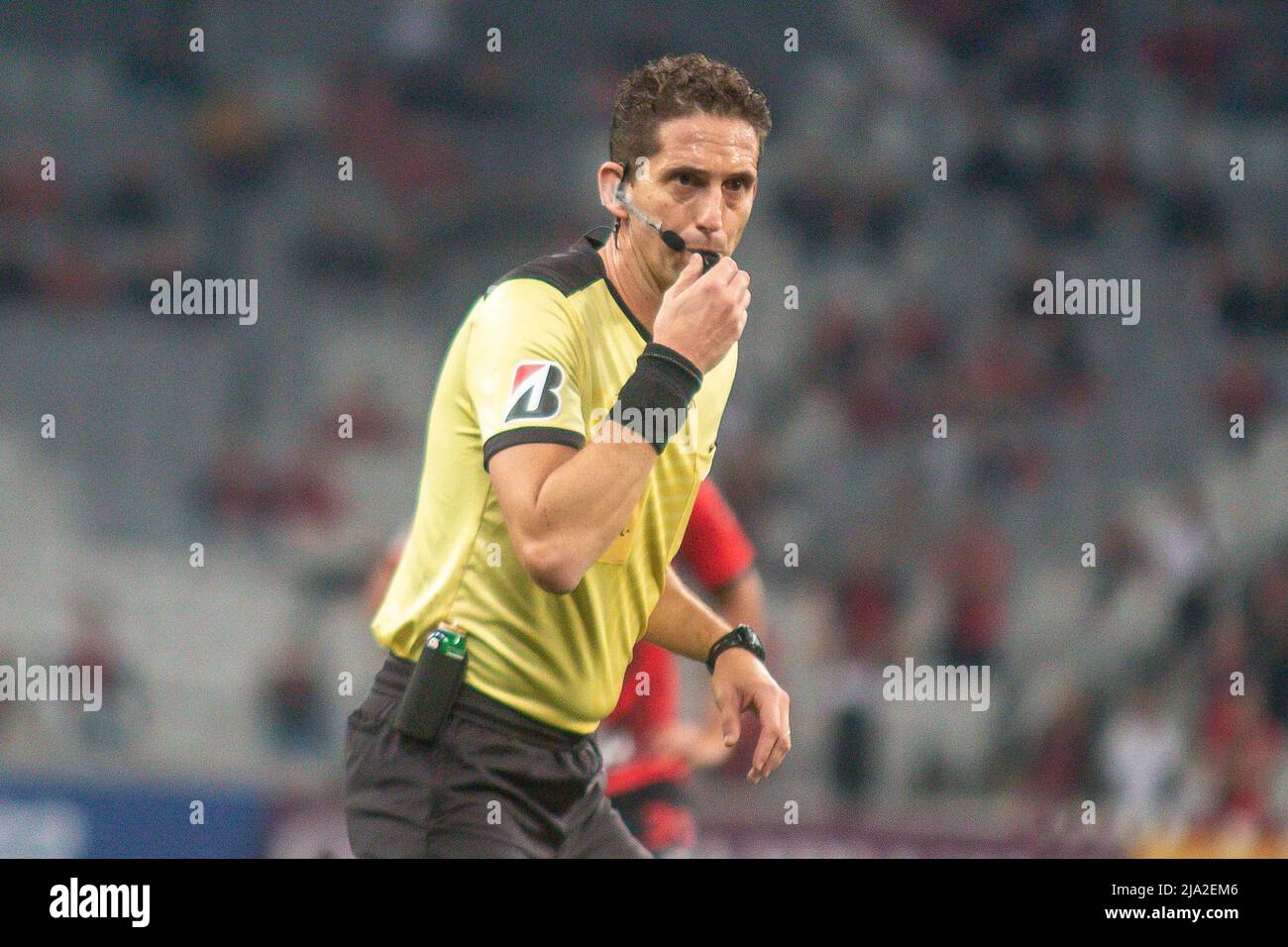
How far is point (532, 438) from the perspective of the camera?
280cm

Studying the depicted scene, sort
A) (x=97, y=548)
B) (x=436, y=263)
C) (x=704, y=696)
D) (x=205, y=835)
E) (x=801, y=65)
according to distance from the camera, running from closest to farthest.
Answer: (x=205, y=835) → (x=704, y=696) → (x=97, y=548) → (x=436, y=263) → (x=801, y=65)

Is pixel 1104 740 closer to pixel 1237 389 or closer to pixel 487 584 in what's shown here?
pixel 1237 389

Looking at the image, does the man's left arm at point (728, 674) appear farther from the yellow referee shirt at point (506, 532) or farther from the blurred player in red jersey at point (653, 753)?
the blurred player in red jersey at point (653, 753)

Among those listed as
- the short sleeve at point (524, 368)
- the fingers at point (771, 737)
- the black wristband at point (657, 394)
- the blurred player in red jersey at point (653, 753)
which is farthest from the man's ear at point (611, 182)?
the blurred player in red jersey at point (653, 753)

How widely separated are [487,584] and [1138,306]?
7.80 meters

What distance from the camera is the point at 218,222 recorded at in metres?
9.66

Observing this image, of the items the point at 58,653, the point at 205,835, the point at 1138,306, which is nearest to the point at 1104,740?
the point at 1138,306

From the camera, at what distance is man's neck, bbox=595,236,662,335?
321 centimetres

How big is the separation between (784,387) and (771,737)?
624cm

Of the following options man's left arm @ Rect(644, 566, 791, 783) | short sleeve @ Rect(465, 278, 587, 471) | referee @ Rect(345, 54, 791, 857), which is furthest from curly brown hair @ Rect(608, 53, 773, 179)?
man's left arm @ Rect(644, 566, 791, 783)

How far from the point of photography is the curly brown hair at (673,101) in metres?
3.22

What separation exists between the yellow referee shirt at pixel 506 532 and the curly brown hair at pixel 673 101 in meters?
0.27

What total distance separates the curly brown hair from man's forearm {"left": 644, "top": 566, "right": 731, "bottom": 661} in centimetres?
88

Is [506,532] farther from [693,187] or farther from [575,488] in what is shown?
[693,187]
